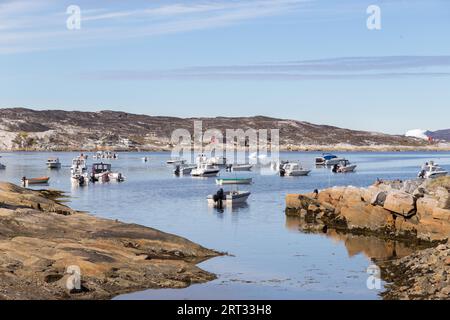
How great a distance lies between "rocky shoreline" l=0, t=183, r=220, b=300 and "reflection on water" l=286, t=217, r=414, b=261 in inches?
311

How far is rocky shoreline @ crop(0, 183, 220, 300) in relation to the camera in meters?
26.1

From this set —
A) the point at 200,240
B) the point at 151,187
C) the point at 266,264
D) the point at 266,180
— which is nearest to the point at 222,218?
the point at 200,240

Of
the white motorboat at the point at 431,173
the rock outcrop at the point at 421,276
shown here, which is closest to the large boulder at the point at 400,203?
the rock outcrop at the point at 421,276

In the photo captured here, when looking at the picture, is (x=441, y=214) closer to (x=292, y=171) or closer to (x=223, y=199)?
(x=223, y=199)

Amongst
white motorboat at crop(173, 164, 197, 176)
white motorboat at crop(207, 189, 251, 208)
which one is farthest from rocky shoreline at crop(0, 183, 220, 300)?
white motorboat at crop(173, 164, 197, 176)

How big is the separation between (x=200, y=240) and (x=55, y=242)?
12.5 metres

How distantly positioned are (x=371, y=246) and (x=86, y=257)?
17432mm

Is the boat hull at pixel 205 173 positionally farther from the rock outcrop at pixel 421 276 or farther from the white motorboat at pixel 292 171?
the rock outcrop at pixel 421 276

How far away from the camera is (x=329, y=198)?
52750mm

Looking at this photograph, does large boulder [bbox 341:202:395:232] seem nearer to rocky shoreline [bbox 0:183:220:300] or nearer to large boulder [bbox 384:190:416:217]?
large boulder [bbox 384:190:416:217]

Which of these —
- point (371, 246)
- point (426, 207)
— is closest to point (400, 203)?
point (426, 207)

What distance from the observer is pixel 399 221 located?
141ft

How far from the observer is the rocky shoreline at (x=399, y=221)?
91.0ft
